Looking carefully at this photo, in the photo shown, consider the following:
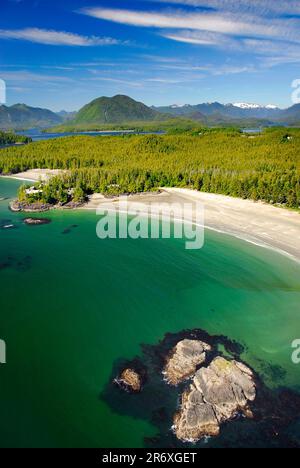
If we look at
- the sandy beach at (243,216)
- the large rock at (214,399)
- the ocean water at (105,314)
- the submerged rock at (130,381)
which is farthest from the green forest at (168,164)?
the submerged rock at (130,381)

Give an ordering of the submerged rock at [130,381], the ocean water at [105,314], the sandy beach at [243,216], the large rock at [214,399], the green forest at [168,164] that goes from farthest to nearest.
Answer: the green forest at [168,164]
the sandy beach at [243,216]
the submerged rock at [130,381]
the ocean water at [105,314]
the large rock at [214,399]

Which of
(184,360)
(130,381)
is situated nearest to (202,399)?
(184,360)

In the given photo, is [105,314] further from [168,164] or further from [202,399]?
[168,164]

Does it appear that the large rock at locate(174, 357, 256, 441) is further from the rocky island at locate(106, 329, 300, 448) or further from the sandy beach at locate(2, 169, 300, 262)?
the sandy beach at locate(2, 169, 300, 262)

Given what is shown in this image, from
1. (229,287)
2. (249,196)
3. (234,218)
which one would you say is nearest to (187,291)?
(229,287)

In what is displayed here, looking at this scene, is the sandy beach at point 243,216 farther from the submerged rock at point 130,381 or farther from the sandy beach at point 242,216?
the submerged rock at point 130,381

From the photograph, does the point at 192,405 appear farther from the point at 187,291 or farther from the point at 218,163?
the point at 218,163
